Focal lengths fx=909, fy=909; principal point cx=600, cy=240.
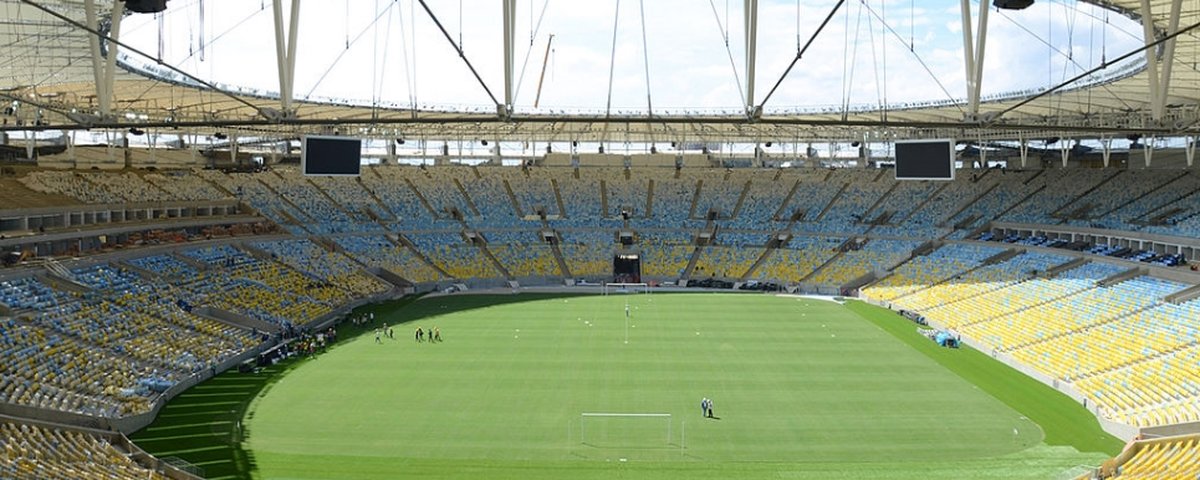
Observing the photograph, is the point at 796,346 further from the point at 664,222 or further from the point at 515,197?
the point at 515,197

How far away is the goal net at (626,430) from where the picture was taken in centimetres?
2059

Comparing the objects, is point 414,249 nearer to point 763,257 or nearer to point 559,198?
point 559,198

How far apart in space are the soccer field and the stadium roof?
7150 millimetres

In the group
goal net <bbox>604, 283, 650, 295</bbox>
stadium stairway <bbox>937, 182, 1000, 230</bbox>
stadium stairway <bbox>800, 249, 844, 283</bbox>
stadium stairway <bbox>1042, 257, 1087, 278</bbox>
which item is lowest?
goal net <bbox>604, 283, 650, 295</bbox>

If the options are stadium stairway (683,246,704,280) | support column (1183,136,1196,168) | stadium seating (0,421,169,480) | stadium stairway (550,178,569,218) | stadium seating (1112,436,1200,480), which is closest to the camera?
stadium seating (0,421,169,480)

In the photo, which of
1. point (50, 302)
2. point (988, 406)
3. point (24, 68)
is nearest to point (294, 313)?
point (50, 302)

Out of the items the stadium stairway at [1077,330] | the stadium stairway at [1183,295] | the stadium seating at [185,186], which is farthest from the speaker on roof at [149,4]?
the stadium seating at [185,186]

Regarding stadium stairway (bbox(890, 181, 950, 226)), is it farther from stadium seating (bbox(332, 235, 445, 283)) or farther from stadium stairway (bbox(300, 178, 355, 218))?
stadium stairway (bbox(300, 178, 355, 218))

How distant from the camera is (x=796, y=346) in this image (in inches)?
1261

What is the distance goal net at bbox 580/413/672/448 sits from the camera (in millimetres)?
20594

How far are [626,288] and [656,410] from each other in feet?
82.2

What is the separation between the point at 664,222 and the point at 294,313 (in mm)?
26891

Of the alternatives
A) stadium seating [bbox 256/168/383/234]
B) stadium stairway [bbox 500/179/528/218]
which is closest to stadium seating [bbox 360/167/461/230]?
stadium seating [bbox 256/168/383/234]

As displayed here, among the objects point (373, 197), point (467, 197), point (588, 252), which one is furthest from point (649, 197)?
point (373, 197)
